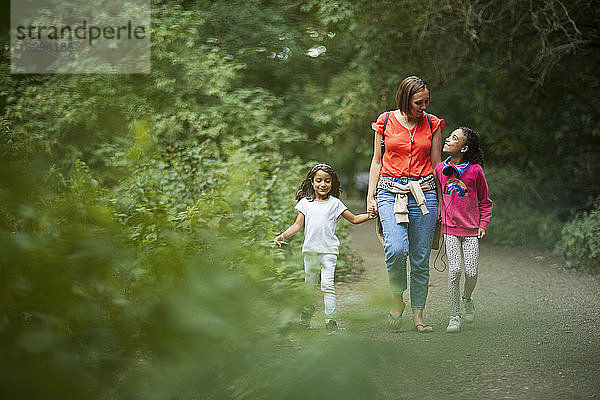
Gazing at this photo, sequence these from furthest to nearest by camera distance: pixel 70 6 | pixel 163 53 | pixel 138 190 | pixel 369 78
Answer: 1. pixel 369 78
2. pixel 163 53
3. pixel 70 6
4. pixel 138 190

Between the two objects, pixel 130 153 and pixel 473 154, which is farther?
pixel 473 154

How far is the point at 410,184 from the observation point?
5543 mm

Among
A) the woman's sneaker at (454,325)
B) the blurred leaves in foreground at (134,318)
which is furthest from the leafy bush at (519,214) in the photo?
the blurred leaves in foreground at (134,318)

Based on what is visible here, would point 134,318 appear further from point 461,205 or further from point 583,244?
point 583,244

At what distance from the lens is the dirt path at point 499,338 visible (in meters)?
1.76

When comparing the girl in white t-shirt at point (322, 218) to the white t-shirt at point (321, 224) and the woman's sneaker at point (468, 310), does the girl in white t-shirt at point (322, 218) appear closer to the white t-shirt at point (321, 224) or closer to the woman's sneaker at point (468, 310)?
the white t-shirt at point (321, 224)

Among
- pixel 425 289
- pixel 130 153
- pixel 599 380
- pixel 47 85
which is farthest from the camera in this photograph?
pixel 425 289

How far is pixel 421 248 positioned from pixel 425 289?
0.32 m

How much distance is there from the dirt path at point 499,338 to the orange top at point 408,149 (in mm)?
976

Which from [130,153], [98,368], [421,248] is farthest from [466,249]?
[98,368]

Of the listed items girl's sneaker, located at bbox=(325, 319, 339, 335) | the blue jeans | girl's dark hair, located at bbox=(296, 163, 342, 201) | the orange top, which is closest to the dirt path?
girl's sneaker, located at bbox=(325, 319, 339, 335)

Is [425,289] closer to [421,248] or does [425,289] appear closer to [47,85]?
[421,248]

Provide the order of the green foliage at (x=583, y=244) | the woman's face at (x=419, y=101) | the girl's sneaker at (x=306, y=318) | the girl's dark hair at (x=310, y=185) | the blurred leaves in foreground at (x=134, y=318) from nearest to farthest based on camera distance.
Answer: the blurred leaves in foreground at (x=134, y=318)
the girl's sneaker at (x=306, y=318)
the woman's face at (x=419, y=101)
the girl's dark hair at (x=310, y=185)
the green foliage at (x=583, y=244)

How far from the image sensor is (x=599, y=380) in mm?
4562
